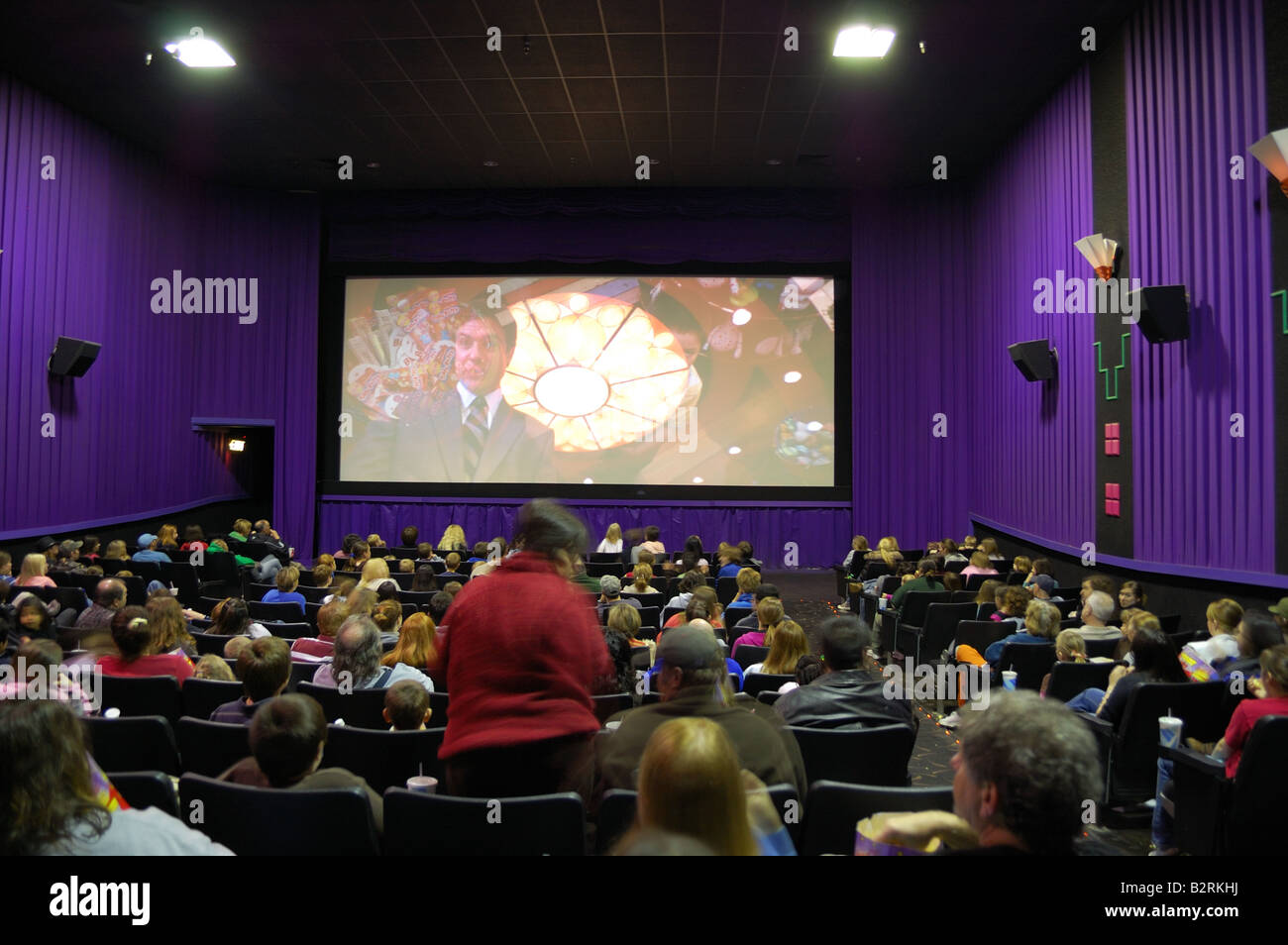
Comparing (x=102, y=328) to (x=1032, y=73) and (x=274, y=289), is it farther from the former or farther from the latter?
(x=1032, y=73)

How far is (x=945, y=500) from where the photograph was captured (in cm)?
1340

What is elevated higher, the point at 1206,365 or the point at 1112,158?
the point at 1112,158

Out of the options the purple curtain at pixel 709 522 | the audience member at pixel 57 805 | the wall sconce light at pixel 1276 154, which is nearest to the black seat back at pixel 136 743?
the audience member at pixel 57 805

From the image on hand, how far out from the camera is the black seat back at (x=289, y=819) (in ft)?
7.09

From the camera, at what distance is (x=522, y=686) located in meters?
2.44

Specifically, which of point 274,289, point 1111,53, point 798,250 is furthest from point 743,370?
point 274,289

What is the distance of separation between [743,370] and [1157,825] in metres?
10.4

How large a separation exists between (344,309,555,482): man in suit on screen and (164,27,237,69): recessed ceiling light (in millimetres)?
5131

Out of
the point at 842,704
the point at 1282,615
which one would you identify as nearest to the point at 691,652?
the point at 842,704

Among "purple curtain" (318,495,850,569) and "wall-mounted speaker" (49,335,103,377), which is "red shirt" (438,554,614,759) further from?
"purple curtain" (318,495,850,569)

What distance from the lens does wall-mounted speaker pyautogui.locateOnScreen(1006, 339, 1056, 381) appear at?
971 cm

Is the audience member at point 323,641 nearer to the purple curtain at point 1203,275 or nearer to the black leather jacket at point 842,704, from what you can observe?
the black leather jacket at point 842,704

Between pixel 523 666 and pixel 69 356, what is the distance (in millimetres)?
10054
